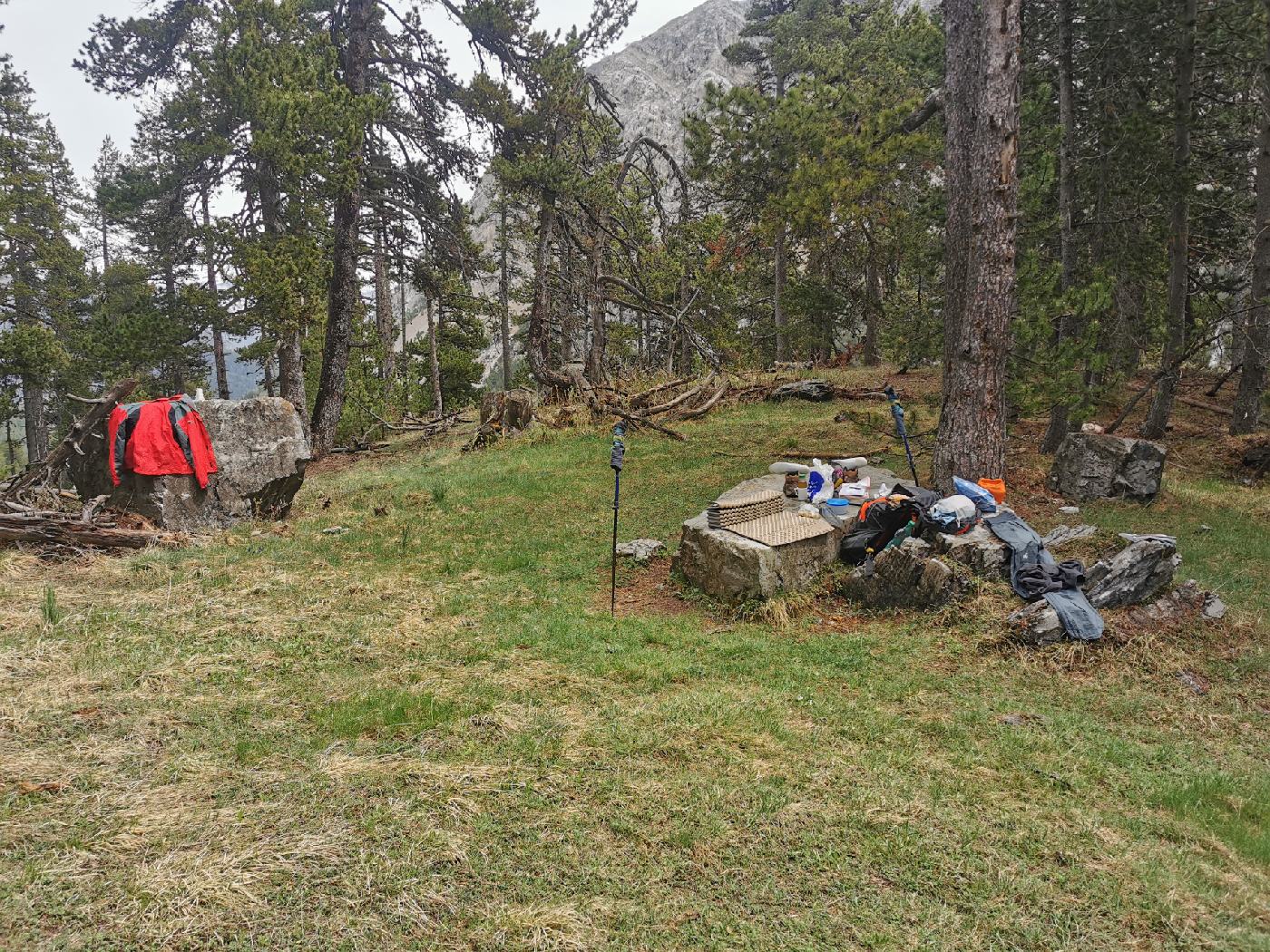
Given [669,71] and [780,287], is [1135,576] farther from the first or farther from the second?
[669,71]

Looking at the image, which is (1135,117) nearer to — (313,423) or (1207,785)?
(1207,785)

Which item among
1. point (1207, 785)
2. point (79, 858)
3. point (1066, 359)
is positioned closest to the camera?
point (79, 858)

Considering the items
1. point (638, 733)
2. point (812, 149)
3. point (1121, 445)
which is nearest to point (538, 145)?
point (812, 149)

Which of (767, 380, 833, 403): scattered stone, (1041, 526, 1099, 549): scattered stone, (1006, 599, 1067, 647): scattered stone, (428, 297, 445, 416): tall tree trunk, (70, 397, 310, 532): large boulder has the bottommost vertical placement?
(1006, 599, 1067, 647): scattered stone

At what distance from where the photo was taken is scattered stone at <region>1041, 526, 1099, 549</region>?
22.2 ft

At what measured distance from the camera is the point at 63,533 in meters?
6.95

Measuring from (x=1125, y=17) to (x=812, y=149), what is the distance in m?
6.07

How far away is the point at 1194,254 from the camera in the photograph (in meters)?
16.0

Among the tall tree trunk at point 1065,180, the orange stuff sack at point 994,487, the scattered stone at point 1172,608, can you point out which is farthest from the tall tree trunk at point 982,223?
the tall tree trunk at point 1065,180

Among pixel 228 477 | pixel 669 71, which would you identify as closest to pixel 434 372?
pixel 228 477

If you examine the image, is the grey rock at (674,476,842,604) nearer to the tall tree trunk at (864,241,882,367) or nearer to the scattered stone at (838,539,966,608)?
the scattered stone at (838,539,966,608)

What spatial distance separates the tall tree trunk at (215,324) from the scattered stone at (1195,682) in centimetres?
1956

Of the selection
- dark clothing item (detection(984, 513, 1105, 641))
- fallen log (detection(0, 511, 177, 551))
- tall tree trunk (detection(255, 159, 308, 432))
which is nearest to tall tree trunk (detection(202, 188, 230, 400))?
tall tree trunk (detection(255, 159, 308, 432))

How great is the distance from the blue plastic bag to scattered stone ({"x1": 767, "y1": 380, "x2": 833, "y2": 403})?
31.4 ft
